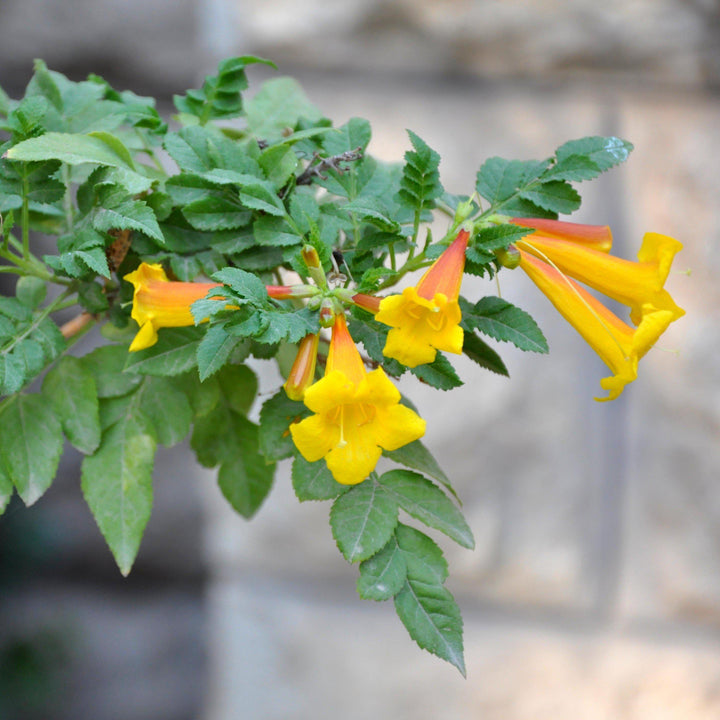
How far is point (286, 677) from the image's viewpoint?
1.36 m

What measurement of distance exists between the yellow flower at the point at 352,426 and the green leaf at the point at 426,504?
4 cm

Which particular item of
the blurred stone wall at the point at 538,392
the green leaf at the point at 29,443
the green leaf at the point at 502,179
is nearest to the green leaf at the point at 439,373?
the green leaf at the point at 502,179

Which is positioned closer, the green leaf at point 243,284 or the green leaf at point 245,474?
the green leaf at point 243,284

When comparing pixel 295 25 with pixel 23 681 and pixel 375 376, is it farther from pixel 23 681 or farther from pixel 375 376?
pixel 23 681

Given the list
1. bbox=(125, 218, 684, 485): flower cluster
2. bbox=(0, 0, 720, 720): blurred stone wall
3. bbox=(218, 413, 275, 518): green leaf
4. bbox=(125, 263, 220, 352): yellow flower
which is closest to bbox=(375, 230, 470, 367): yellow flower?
bbox=(125, 218, 684, 485): flower cluster

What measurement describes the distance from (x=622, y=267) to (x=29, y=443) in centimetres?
36

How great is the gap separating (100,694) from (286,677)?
1.23 feet

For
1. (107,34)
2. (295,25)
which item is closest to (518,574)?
(295,25)

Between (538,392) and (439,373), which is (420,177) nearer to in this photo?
(439,373)

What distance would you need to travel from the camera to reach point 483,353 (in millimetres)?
433

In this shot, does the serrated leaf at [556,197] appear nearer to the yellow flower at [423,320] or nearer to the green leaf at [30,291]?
the yellow flower at [423,320]

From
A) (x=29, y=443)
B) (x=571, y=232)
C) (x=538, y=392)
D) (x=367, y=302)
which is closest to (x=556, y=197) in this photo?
(x=571, y=232)

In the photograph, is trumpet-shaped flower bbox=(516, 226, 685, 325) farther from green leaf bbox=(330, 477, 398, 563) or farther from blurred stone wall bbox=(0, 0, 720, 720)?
blurred stone wall bbox=(0, 0, 720, 720)

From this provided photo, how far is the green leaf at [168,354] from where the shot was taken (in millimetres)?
Answer: 436
